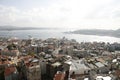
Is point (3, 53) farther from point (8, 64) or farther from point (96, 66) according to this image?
point (96, 66)

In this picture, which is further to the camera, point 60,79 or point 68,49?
point 68,49

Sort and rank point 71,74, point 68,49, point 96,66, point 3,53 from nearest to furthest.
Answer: point 71,74 < point 96,66 < point 3,53 < point 68,49

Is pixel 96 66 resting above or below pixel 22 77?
above

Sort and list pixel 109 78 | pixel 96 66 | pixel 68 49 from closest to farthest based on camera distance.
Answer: pixel 109 78 → pixel 96 66 → pixel 68 49

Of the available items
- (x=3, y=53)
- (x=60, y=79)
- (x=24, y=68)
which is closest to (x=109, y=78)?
(x=60, y=79)

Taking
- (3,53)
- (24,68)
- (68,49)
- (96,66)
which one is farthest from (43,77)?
(68,49)

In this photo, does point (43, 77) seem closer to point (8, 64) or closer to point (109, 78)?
point (8, 64)

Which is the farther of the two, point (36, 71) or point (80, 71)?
point (36, 71)

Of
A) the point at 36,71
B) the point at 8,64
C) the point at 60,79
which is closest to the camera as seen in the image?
the point at 60,79

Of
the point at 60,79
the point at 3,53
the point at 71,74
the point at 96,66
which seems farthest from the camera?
the point at 3,53
